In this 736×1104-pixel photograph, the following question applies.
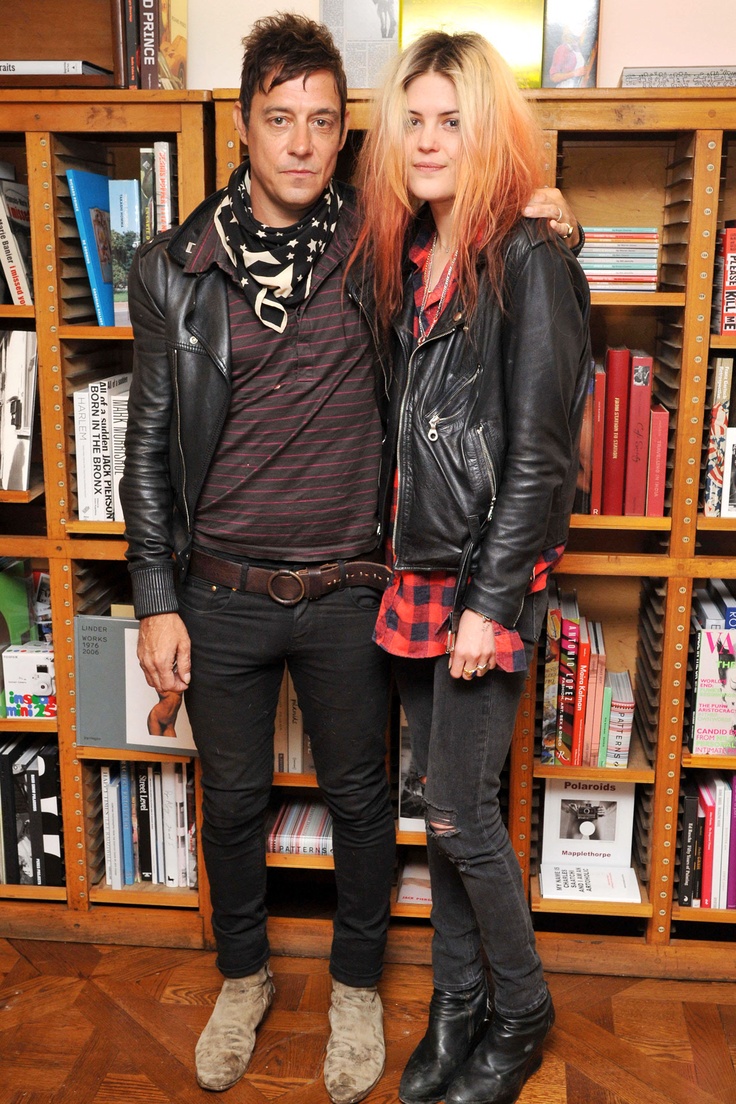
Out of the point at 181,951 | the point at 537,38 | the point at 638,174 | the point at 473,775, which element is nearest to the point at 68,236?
the point at 537,38

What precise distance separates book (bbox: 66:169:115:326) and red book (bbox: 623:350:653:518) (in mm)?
999

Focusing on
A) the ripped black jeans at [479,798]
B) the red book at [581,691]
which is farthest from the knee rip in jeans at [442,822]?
the red book at [581,691]

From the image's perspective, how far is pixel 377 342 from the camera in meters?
1.75

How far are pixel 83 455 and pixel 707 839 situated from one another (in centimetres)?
144

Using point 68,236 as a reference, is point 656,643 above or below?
below

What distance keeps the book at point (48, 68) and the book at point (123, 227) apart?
19 cm

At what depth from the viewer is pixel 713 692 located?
2.13 metres

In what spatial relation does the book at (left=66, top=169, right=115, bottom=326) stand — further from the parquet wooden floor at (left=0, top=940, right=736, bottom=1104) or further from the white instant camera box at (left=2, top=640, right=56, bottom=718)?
the parquet wooden floor at (left=0, top=940, right=736, bottom=1104)

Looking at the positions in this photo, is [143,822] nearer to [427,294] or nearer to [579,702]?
[579,702]

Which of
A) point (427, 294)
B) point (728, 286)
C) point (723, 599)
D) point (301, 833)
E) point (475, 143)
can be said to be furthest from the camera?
point (301, 833)

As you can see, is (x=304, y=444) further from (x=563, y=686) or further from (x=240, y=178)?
(x=563, y=686)

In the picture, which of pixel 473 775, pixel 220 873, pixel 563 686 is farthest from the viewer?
pixel 563 686

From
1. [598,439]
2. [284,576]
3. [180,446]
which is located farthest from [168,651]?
[598,439]

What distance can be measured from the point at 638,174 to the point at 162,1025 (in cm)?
188
